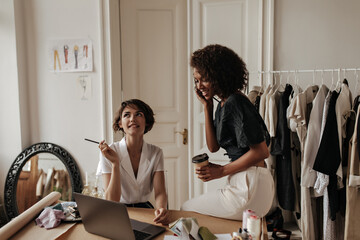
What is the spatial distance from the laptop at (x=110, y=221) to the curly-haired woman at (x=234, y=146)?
0.31m

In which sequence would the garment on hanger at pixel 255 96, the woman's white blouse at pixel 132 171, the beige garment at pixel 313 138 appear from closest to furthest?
the woman's white blouse at pixel 132 171 → the beige garment at pixel 313 138 → the garment on hanger at pixel 255 96

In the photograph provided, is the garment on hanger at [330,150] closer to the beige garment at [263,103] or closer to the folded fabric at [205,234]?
the beige garment at [263,103]

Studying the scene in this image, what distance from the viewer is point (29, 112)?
3445mm

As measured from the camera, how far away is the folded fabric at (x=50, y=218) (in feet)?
5.46

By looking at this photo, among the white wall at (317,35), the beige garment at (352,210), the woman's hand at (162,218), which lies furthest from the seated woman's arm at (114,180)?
the white wall at (317,35)

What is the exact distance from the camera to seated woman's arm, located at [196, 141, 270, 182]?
1651 mm

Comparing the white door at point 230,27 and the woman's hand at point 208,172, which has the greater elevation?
the white door at point 230,27

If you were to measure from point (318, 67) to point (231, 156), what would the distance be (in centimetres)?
166

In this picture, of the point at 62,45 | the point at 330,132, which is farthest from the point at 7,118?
the point at 330,132

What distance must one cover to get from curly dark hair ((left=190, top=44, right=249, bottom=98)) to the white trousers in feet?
1.40

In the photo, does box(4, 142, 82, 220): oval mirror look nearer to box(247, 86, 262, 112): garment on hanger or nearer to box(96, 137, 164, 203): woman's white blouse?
box(96, 137, 164, 203): woman's white blouse

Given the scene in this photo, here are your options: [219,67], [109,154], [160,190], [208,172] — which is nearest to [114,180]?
[109,154]

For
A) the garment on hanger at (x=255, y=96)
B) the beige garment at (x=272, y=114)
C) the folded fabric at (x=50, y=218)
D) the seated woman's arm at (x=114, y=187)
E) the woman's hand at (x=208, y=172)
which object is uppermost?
the garment on hanger at (x=255, y=96)

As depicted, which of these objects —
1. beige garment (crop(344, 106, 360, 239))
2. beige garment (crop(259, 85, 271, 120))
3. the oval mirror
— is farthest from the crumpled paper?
the oval mirror
